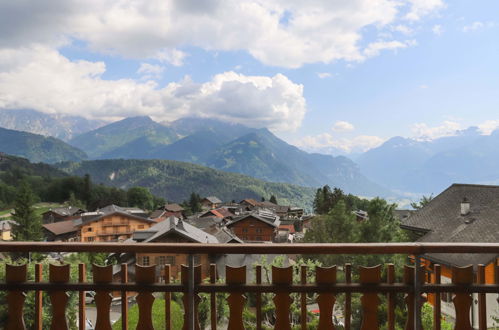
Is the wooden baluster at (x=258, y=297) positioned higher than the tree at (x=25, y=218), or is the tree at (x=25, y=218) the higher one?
the wooden baluster at (x=258, y=297)

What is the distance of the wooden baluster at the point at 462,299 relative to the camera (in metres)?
2.55

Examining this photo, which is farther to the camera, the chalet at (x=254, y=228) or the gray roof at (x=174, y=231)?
the chalet at (x=254, y=228)

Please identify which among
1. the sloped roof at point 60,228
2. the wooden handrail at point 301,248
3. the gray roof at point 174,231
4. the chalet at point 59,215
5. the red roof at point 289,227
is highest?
the wooden handrail at point 301,248

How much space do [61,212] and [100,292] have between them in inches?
3366

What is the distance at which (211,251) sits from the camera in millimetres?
2523

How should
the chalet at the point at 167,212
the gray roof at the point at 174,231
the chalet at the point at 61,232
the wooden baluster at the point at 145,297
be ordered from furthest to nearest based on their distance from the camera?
the chalet at the point at 167,212 → the chalet at the point at 61,232 → the gray roof at the point at 174,231 → the wooden baluster at the point at 145,297

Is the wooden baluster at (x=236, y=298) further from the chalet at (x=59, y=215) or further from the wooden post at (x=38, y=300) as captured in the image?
the chalet at (x=59, y=215)

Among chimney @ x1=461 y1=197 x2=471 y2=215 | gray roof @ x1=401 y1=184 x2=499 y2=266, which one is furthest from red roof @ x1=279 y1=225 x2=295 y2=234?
chimney @ x1=461 y1=197 x2=471 y2=215

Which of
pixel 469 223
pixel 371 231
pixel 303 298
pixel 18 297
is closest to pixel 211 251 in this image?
pixel 303 298

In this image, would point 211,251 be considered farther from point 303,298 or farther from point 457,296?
point 457,296

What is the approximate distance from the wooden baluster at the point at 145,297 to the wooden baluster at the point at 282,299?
0.96m

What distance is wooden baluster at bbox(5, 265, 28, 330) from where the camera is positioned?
2.68 meters

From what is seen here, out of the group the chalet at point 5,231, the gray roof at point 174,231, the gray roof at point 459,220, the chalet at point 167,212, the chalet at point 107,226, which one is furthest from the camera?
the chalet at point 167,212

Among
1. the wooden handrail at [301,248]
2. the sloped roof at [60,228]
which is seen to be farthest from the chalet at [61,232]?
the wooden handrail at [301,248]
